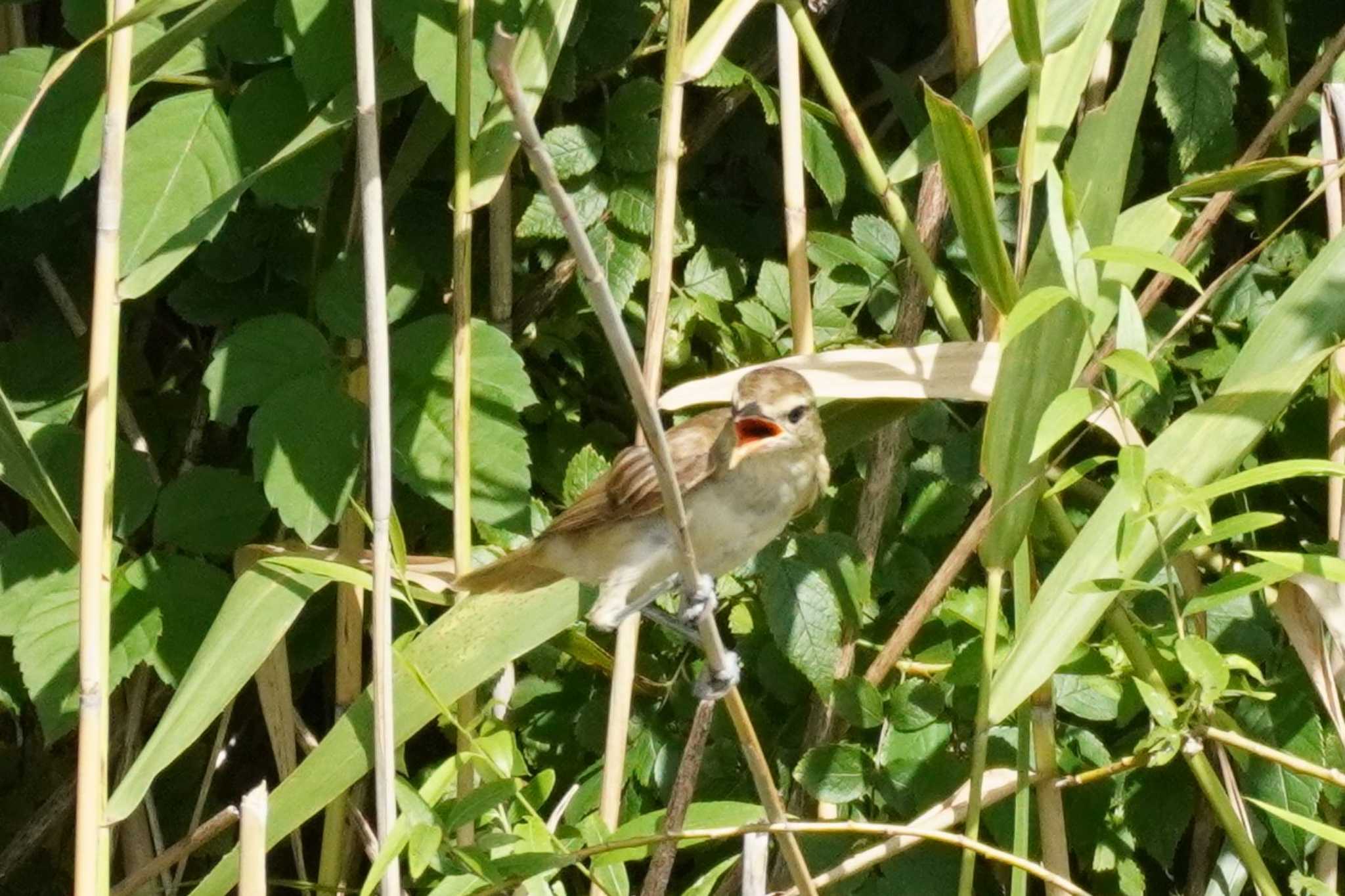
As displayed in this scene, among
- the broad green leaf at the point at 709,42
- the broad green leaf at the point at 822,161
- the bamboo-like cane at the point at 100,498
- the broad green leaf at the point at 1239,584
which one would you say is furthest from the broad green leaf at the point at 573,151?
the broad green leaf at the point at 1239,584

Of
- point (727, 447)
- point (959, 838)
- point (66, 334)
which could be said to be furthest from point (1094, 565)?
point (66, 334)

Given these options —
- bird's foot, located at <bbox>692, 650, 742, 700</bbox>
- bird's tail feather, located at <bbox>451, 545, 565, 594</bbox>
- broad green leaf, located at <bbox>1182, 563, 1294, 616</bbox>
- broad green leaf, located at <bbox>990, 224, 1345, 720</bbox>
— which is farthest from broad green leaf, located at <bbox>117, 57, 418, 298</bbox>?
broad green leaf, located at <bbox>1182, 563, 1294, 616</bbox>

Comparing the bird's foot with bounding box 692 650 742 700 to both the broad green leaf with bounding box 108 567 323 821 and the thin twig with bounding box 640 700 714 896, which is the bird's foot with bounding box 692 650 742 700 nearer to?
the thin twig with bounding box 640 700 714 896

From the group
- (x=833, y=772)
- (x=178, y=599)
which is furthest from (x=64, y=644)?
(x=833, y=772)

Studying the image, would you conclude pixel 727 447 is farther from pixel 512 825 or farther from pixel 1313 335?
pixel 1313 335

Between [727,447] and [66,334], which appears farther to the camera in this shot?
[66,334]

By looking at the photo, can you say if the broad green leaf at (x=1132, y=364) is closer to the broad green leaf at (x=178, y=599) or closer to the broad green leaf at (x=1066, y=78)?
the broad green leaf at (x=1066, y=78)
